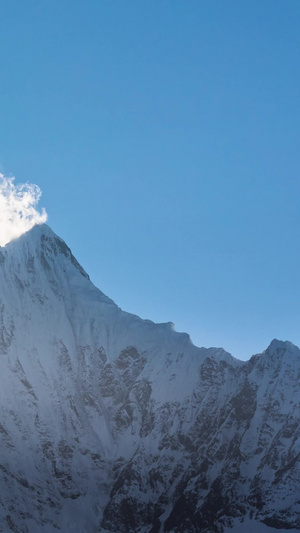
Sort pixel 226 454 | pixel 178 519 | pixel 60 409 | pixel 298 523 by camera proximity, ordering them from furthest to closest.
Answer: pixel 60 409, pixel 226 454, pixel 178 519, pixel 298 523

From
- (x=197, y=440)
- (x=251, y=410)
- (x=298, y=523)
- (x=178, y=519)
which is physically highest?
(x=251, y=410)

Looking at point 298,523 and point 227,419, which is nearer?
point 298,523

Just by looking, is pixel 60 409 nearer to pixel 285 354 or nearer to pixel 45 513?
pixel 45 513

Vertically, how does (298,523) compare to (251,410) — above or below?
below

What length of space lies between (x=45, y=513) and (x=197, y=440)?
166ft

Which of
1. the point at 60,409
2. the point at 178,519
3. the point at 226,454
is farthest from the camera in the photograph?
the point at 60,409

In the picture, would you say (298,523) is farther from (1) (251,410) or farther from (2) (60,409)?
(2) (60,409)

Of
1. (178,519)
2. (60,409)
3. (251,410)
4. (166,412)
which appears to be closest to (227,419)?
(251,410)

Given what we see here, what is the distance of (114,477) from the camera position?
181625 mm

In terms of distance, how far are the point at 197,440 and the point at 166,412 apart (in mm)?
14448

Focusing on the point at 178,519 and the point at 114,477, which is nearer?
the point at 178,519

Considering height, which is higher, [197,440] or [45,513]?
[197,440]

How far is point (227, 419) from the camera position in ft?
621

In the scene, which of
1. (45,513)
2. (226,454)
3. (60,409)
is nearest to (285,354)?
(226,454)
